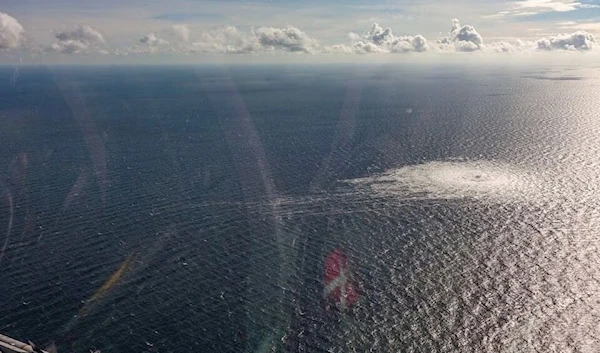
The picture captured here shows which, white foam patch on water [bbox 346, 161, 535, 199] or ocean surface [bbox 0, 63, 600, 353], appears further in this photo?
white foam patch on water [bbox 346, 161, 535, 199]

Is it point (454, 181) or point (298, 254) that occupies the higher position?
point (454, 181)

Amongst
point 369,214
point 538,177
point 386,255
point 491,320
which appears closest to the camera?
point 491,320

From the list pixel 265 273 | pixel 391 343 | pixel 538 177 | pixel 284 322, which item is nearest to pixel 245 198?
pixel 265 273

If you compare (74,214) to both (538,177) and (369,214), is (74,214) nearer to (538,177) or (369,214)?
(369,214)

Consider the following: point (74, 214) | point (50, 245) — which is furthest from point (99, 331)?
point (74, 214)

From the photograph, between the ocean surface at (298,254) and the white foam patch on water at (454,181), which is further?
the white foam patch on water at (454,181)

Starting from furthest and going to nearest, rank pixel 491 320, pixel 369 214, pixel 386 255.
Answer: pixel 369 214 < pixel 386 255 < pixel 491 320

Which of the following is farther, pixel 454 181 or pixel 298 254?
pixel 454 181

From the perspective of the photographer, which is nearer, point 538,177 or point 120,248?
point 120,248
